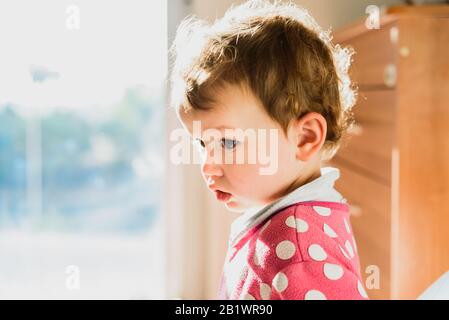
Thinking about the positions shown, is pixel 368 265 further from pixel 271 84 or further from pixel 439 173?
pixel 271 84

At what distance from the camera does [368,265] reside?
904 millimetres

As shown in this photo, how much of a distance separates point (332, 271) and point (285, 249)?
0.05 metres

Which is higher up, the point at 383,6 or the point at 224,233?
the point at 383,6

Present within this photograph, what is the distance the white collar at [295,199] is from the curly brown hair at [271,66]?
65 millimetres

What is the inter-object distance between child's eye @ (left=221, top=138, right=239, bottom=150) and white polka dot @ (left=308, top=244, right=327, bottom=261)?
0.16 meters

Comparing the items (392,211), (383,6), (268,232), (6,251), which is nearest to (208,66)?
(268,232)

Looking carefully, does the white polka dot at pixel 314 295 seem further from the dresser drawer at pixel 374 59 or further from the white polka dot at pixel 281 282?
the dresser drawer at pixel 374 59

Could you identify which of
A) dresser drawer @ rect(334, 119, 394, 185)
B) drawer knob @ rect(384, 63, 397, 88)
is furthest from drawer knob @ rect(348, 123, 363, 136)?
drawer knob @ rect(384, 63, 397, 88)

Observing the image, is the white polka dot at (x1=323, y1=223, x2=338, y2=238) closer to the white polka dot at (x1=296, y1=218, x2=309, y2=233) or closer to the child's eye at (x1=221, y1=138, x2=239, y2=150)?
the white polka dot at (x1=296, y1=218, x2=309, y2=233)

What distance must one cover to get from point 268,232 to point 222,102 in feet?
0.51

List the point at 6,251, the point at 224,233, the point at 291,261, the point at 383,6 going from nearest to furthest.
→ 1. the point at 291,261
2. the point at 383,6
3. the point at 224,233
4. the point at 6,251

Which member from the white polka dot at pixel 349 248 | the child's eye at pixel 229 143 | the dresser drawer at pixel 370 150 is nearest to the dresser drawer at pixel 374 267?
the dresser drawer at pixel 370 150

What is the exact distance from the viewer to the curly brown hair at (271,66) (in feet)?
2.14

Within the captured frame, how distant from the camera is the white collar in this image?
65 centimetres
